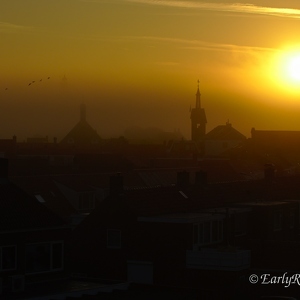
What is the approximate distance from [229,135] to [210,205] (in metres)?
140

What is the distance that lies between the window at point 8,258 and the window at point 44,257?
1.78 feet

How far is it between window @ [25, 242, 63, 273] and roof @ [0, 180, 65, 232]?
726 millimetres

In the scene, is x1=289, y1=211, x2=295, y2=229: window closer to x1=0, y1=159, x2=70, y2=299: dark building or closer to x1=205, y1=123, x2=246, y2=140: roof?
x1=0, y1=159, x2=70, y2=299: dark building

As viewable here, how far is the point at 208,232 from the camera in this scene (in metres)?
43.7

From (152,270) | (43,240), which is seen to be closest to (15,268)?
(43,240)

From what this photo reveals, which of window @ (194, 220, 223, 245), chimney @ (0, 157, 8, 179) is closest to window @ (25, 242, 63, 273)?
chimney @ (0, 157, 8, 179)

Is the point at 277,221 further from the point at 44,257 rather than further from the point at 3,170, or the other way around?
the point at 44,257

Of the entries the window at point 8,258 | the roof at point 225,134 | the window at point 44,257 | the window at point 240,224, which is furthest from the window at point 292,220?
the roof at point 225,134

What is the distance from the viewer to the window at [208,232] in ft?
140

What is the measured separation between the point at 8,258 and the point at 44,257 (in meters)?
1.72

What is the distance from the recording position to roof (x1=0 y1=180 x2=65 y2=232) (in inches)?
1318

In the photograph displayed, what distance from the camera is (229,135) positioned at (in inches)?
7407

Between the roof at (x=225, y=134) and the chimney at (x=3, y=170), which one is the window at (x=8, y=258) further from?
the roof at (x=225, y=134)

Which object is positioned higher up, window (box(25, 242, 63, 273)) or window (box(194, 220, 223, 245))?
window (box(194, 220, 223, 245))
